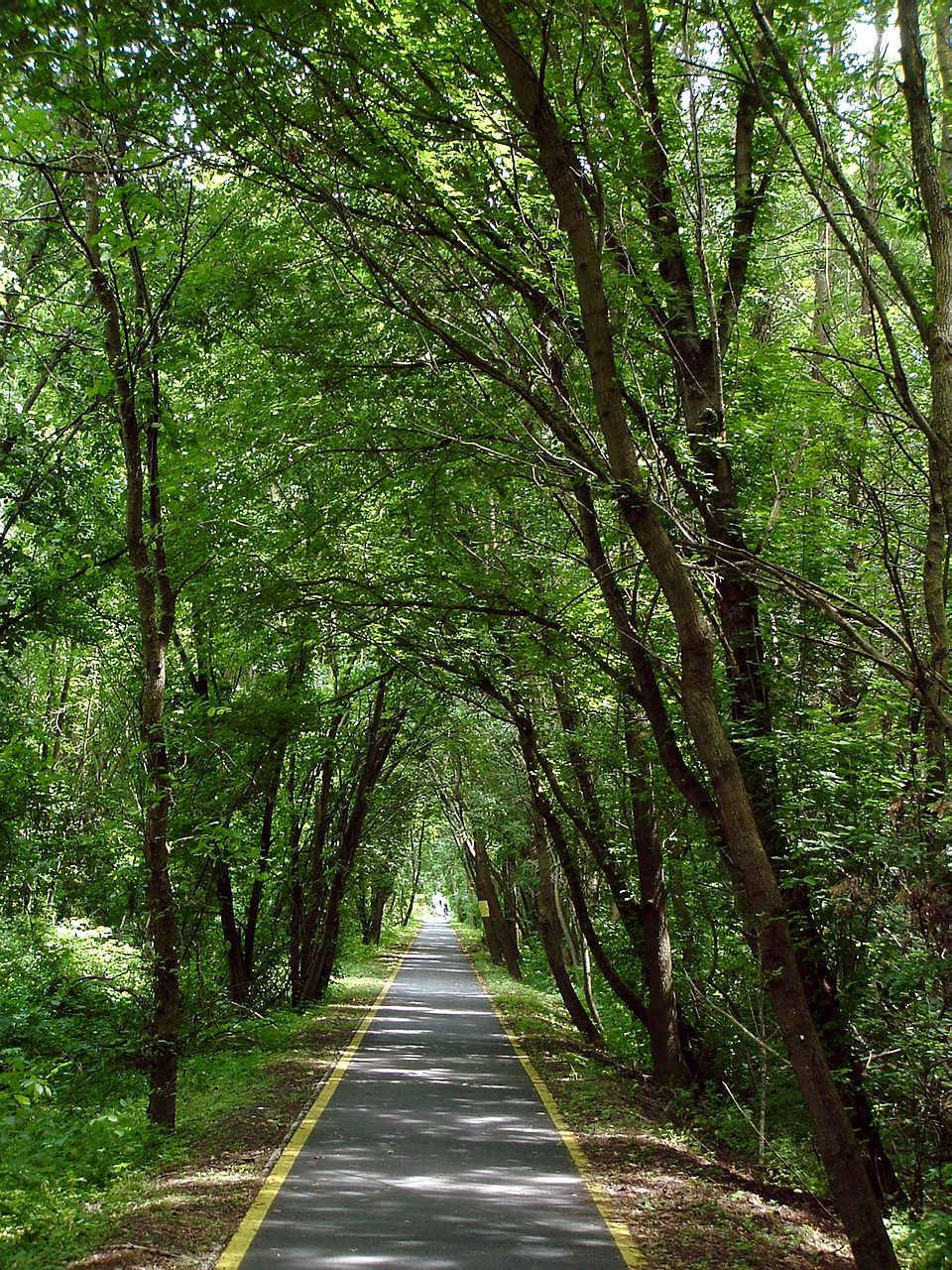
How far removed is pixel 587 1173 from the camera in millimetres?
8719

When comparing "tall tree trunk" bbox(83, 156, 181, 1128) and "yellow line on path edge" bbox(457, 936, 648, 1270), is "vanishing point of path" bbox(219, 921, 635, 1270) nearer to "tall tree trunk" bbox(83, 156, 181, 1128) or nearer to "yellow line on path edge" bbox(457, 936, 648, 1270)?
"yellow line on path edge" bbox(457, 936, 648, 1270)

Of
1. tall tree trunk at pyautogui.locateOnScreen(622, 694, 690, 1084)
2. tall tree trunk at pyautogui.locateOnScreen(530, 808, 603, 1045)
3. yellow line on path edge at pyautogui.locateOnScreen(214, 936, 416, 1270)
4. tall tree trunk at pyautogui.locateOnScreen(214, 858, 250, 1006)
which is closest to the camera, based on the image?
yellow line on path edge at pyautogui.locateOnScreen(214, 936, 416, 1270)

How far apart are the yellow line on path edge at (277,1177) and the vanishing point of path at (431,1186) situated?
28mm

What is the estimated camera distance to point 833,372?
33.8ft

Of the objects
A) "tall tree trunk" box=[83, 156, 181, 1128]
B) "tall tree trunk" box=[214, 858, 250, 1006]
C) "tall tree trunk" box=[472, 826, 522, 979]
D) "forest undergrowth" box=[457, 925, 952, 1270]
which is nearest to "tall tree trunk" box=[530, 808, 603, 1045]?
"forest undergrowth" box=[457, 925, 952, 1270]

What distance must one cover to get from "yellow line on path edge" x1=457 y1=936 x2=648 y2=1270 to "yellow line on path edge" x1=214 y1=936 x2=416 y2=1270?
2.28 m

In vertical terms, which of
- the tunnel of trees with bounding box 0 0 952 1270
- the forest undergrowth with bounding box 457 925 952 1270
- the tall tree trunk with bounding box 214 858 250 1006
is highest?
the tunnel of trees with bounding box 0 0 952 1270

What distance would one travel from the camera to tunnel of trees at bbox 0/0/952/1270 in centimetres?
609

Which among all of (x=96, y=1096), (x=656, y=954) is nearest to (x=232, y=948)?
(x=96, y=1096)

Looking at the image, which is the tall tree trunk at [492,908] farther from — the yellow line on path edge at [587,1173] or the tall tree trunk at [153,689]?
the tall tree trunk at [153,689]

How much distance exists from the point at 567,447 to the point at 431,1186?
18.4 feet

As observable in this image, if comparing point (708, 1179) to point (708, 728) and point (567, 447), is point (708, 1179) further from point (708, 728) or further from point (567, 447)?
point (567, 447)

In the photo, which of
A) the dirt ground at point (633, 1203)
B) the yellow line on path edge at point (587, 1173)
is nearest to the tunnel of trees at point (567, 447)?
the dirt ground at point (633, 1203)

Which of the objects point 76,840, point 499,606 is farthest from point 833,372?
point 76,840
